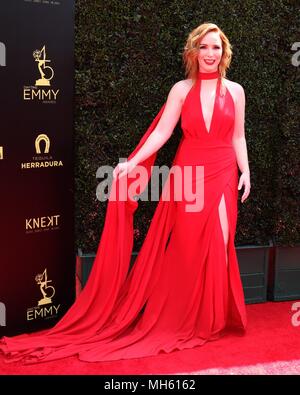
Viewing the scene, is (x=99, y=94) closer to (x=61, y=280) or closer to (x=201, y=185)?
(x=201, y=185)

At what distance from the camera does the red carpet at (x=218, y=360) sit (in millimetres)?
2764

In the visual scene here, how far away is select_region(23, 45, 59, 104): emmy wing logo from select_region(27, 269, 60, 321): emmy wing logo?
1.01 m

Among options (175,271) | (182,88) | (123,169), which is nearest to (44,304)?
(175,271)

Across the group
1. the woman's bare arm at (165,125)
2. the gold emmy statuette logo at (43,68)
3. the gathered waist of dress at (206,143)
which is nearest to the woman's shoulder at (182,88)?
the woman's bare arm at (165,125)

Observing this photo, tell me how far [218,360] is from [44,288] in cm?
110

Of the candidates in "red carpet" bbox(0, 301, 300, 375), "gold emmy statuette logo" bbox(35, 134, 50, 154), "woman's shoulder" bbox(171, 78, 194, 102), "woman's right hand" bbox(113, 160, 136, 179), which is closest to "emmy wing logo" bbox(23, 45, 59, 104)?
"gold emmy statuette logo" bbox(35, 134, 50, 154)

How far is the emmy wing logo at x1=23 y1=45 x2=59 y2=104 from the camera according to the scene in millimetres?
2941

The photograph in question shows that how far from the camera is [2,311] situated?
3.06 metres

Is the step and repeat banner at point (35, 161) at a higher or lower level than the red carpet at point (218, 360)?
higher

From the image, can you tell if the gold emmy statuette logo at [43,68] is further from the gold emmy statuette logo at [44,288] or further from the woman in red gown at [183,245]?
the gold emmy statuette logo at [44,288]

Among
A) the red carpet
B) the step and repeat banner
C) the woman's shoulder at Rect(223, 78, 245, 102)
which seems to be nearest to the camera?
the red carpet

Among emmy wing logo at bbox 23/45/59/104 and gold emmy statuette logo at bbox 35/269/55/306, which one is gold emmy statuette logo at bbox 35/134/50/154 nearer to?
emmy wing logo at bbox 23/45/59/104

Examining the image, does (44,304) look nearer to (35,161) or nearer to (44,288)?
(44,288)

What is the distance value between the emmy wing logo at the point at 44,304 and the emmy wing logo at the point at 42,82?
1.01 metres
